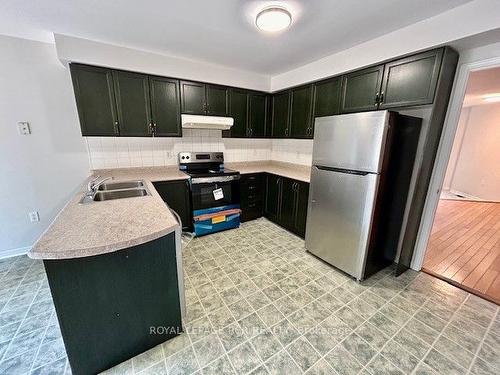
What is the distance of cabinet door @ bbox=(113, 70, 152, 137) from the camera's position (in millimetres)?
2615

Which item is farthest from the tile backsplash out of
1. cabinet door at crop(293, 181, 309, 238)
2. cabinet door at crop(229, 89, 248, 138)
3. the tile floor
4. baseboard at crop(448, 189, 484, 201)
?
baseboard at crop(448, 189, 484, 201)

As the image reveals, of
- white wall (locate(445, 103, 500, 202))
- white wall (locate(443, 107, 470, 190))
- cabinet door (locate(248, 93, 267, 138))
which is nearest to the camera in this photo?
cabinet door (locate(248, 93, 267, 138))

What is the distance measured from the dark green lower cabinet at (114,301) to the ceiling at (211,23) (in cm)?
189

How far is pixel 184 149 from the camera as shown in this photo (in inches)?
134

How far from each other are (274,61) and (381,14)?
4.72 ft

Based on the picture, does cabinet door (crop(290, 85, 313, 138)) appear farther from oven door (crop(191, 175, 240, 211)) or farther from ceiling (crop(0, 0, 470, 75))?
oven door (crop(191, 175, 240, 211))

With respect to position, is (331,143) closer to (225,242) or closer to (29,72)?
(225,242)

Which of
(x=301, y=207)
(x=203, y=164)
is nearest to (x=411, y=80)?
(x=301, y=207)

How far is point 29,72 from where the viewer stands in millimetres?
2357

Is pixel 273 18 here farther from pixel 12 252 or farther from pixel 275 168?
pixel 12 252

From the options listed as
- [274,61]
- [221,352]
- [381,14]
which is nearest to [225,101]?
[274,61]

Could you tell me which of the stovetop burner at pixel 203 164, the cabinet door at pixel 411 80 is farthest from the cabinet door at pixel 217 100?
the cabinet door at pixel 411 80

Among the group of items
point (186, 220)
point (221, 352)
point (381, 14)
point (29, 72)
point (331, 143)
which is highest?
point (381, 14)

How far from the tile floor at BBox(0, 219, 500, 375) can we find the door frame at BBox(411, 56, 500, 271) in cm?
40
